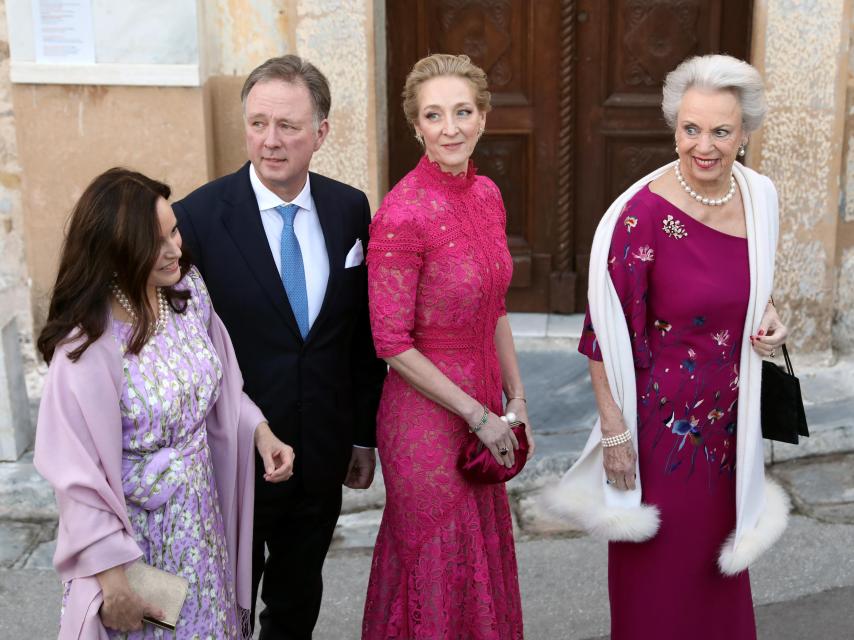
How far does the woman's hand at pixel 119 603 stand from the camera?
2498 mm

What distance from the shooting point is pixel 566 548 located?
4.59 meters

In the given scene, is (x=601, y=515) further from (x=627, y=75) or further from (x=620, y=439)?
(x=627, y=75)

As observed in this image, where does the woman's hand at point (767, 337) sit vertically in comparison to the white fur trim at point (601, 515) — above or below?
above

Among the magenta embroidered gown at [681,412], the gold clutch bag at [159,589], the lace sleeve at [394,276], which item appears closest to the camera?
the gold clutch bag at [159,589]

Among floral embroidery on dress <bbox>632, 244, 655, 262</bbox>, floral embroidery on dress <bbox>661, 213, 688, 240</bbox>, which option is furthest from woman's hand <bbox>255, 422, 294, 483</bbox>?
floral embroidery on dress <bbox>661, 213, 688, 240</bbox>

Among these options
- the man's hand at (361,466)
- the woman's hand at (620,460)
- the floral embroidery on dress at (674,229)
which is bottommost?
the man's hand at (361,466)

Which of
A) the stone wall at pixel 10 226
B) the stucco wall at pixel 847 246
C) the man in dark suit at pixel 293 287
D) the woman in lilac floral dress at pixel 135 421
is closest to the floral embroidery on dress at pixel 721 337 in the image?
the man in dark suit at pixel 293 287

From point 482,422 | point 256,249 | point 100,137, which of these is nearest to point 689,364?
point 482,422

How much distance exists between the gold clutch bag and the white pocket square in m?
1.00

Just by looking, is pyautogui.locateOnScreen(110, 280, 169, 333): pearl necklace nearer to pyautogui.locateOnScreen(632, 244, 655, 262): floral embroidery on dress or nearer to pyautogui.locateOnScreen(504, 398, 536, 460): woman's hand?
pyautogui.locateOnScreen(504, 398, 536, 460): woman's hand

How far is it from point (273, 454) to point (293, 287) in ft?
1.60

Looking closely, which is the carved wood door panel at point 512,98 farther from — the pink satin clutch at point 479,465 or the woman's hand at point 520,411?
the pink satin clutch at point 479,465

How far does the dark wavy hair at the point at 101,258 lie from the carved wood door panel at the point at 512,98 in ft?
11.7

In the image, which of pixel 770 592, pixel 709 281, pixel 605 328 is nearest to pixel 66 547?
pixel 605 328
